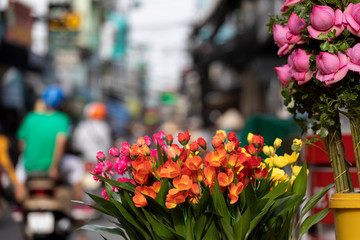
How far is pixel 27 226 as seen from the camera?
646 centimetres

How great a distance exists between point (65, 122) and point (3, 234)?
9.35 ft

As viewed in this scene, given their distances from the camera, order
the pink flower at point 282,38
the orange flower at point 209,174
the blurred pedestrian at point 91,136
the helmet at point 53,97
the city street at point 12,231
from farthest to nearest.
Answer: the blurred pedestrian at point 91,136, the city street at point 12,231, the helmet at point 53,97, the pink flower at point 282,38, the orange flower at point 209,174

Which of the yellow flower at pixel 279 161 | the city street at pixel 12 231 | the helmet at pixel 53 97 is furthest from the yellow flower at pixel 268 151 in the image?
the city street at pixel 12 231

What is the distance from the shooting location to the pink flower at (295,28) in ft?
6.25

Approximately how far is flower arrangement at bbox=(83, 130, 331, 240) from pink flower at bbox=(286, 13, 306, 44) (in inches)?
14.1

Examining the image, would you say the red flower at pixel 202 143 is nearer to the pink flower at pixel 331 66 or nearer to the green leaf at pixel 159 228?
the green leaf at pixel 159 228

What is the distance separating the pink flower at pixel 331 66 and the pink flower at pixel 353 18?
80 millimetres

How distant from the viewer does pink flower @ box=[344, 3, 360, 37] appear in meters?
1.82

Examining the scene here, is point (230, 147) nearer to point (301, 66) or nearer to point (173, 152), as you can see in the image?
point (173, 152)

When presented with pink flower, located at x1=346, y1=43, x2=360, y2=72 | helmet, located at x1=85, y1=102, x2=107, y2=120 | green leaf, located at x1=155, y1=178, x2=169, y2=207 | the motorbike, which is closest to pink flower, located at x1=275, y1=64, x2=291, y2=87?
pink flower, located at x1=346, y1=43, x2=360, y2=72

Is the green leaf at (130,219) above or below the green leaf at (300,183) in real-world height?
below

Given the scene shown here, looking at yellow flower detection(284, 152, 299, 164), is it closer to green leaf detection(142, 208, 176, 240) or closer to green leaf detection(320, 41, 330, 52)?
green leaf detection(320, 41, 330, 52)

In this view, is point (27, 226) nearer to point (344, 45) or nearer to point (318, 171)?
point (318, 171)

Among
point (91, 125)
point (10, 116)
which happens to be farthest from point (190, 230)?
point (10, 116)
